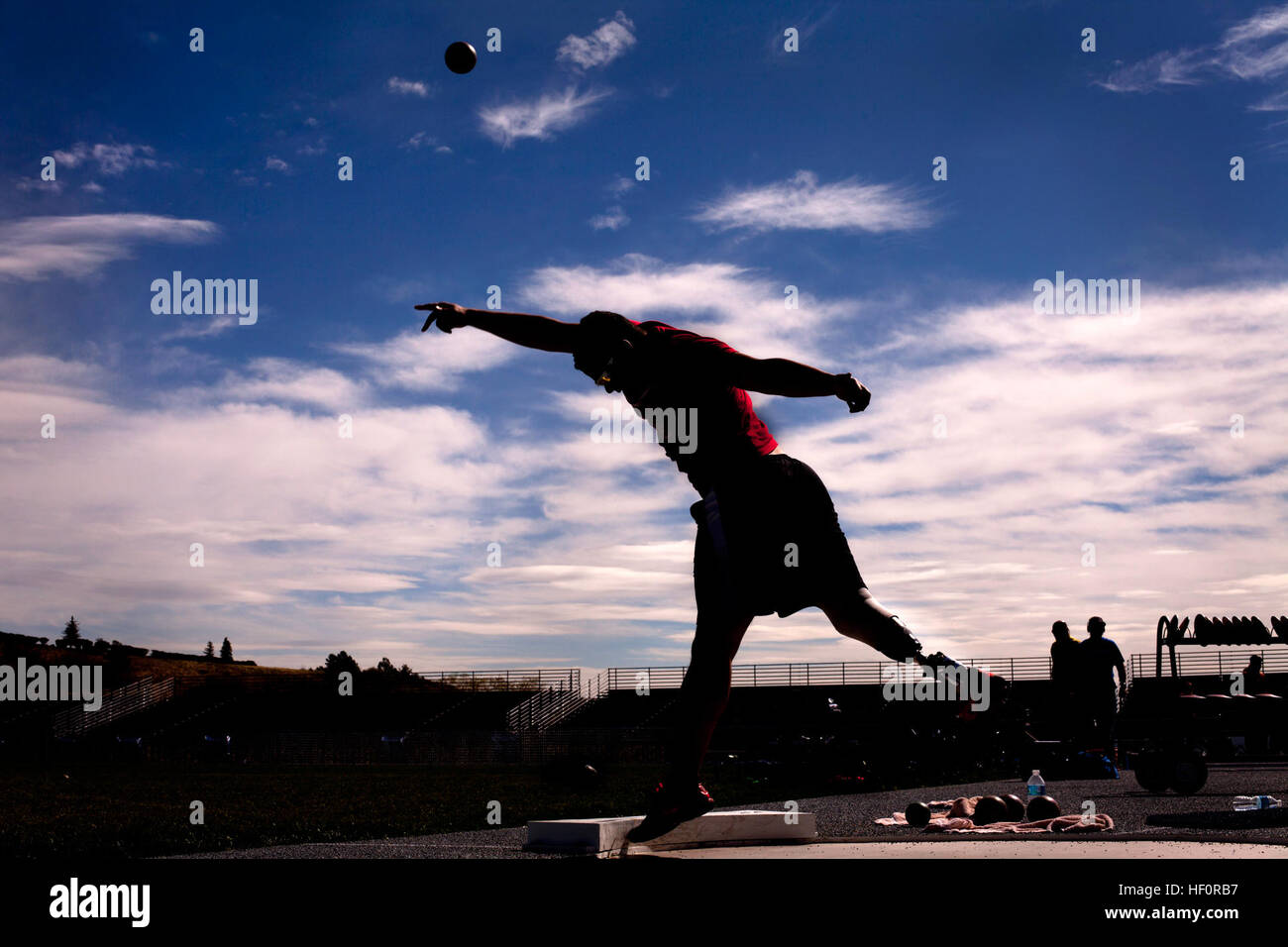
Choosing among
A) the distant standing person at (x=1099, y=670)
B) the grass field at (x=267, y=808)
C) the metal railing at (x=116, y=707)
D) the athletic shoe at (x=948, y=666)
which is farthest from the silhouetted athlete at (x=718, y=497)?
the metal railing at (x=116, y=707)

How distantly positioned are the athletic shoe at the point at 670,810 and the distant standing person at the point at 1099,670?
9444 mm

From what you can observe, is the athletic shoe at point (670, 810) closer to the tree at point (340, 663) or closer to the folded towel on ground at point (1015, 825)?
the folded towel on ground at point (1015, 825)

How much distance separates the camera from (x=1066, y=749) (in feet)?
46.3

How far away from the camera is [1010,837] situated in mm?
6250

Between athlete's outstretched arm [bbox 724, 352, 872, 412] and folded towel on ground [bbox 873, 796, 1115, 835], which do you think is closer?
athlete's outstretched arm [bbox 724, 352, 872, 412]

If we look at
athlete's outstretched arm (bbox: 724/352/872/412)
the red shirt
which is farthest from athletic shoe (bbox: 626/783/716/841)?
athlete's outstretched arm (bbox: 724/352/872/412)

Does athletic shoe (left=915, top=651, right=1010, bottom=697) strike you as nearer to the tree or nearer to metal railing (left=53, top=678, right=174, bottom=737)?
metal railing (left=53, top=678, right=174, bottom=737)

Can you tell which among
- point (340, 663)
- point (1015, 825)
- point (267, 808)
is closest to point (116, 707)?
point (340, 663)

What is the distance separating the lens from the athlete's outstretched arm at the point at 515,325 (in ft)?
15.0

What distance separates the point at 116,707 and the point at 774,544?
55126mm

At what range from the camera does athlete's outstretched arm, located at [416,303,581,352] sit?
15.0ft

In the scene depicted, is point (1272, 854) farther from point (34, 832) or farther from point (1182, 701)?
point (34, 832)

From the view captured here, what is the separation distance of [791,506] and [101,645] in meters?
73.1
